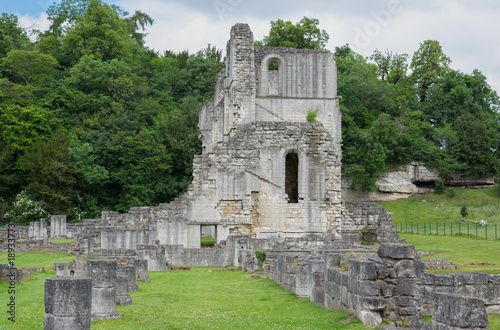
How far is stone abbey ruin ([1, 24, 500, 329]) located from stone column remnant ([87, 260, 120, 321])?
1.60 metres

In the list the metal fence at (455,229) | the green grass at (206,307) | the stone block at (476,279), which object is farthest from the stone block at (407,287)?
the metal fence at (455,229)

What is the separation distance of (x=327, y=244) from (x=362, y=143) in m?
27.8

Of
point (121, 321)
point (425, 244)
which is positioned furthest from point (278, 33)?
point (121, 321)

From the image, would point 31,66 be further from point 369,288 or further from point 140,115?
point 369,288

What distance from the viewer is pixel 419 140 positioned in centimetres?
5872

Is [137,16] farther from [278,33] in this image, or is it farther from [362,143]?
[362,143]

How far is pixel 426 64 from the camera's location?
6775cm

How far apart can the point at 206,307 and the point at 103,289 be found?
2.81 metres

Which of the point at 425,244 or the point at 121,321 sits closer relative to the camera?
the point at 121,321

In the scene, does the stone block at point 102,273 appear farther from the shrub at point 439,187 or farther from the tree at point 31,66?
the shrub at point 439,187

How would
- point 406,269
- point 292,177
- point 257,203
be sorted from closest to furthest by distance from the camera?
point 406,269
point 257,203
point 292,177

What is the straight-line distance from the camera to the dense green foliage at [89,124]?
4897 centimetres

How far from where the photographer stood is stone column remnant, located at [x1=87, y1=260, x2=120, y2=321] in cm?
1473

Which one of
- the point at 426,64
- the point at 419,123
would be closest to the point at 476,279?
the point at 419,123
